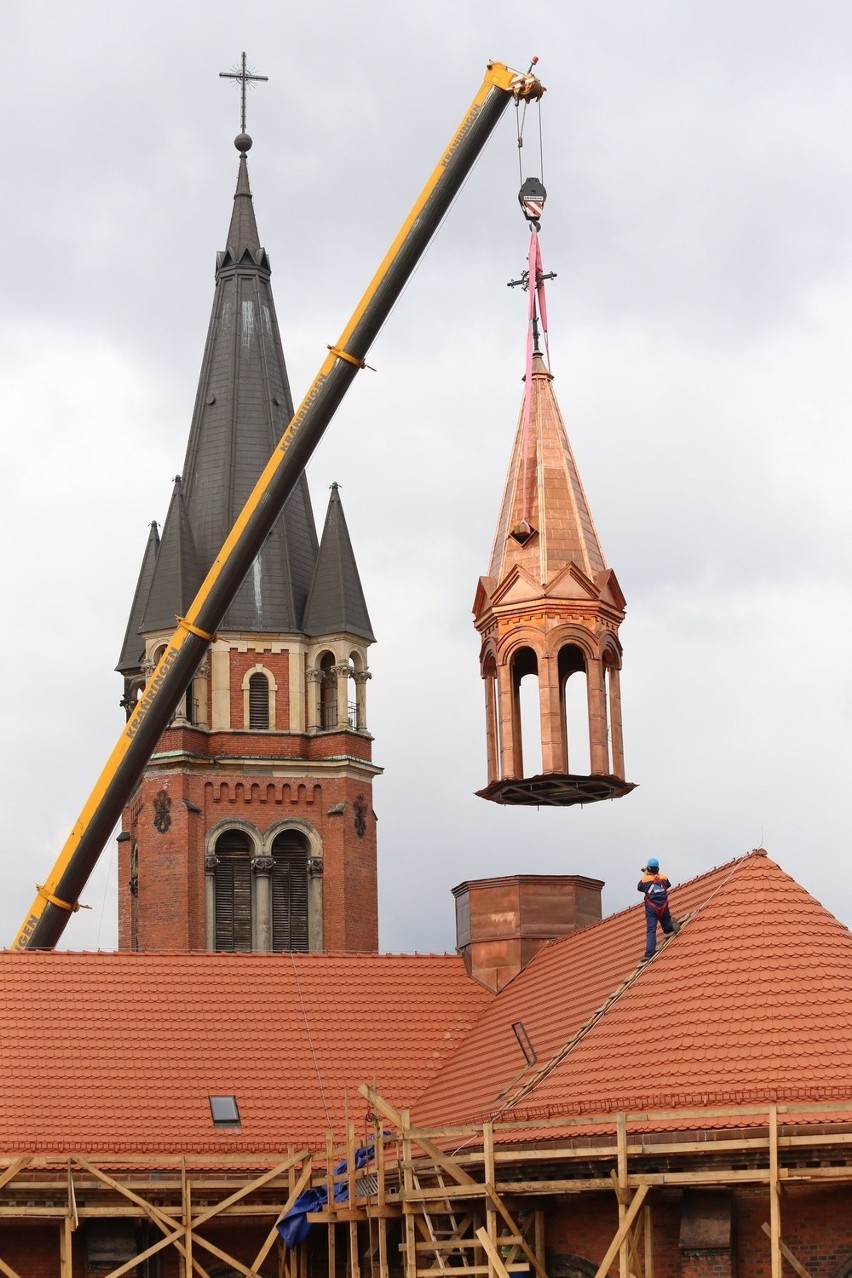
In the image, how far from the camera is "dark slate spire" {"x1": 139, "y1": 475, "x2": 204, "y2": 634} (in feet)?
225

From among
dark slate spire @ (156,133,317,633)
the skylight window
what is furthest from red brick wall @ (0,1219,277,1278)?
dark slate spire @ (156,133,317,633)

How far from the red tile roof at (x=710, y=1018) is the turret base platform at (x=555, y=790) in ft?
19.5

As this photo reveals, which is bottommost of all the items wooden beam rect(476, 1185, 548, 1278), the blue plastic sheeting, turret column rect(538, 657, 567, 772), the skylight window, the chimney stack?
wooden beam rect(476, 1185, 548, 1278)

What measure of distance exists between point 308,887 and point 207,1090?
31501 millimetres

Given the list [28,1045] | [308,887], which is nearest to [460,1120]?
[28,1045]

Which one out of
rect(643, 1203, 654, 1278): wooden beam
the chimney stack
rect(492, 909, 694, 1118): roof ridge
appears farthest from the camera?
the chimney stack

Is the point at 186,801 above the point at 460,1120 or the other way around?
above

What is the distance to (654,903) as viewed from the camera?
30344mm

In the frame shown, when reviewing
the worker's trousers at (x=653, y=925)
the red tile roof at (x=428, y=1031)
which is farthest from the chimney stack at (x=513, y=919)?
the worker's trousers at (x=653, y=925)

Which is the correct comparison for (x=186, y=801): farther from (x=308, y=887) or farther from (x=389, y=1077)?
(x=389, y=1077)

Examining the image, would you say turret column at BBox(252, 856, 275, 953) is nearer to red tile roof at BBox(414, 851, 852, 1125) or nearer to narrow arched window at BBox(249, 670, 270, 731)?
narrow arched window at BBox(249, 670, 270, 731)

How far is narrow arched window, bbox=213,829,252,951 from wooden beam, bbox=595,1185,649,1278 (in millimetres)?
39338

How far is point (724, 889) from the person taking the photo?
101ft

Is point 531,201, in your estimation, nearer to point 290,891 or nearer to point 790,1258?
point 790,1258
